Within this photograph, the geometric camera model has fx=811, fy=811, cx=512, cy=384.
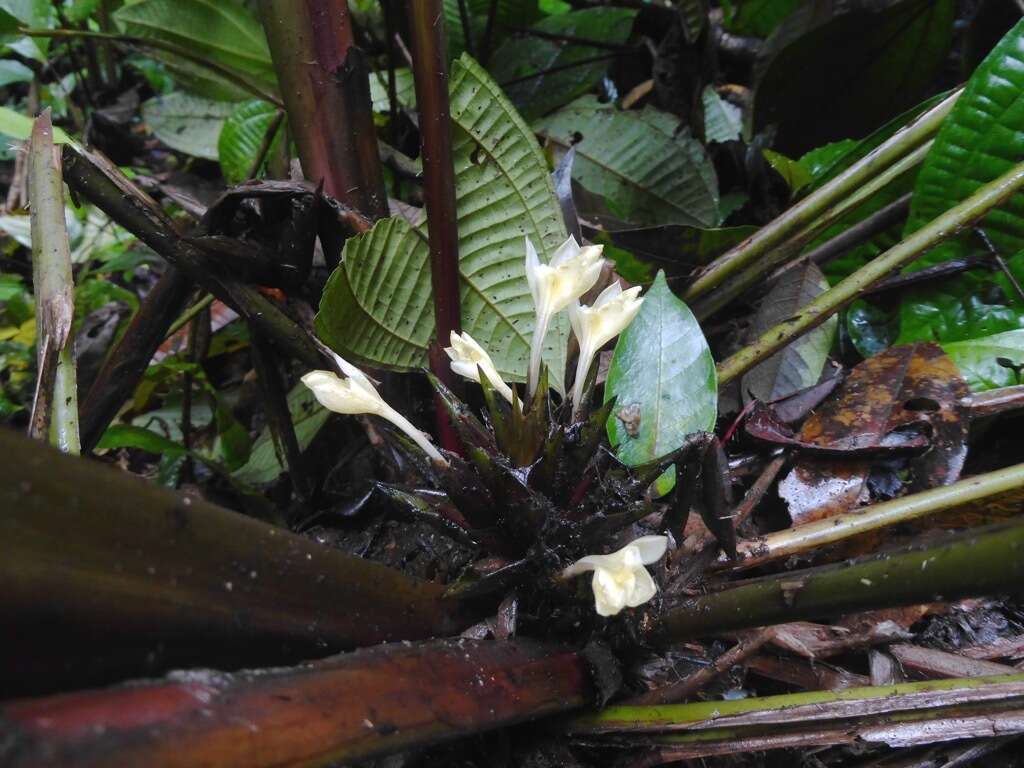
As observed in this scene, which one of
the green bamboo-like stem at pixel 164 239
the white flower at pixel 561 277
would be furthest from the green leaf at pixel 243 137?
the white flower at pixel 561 277

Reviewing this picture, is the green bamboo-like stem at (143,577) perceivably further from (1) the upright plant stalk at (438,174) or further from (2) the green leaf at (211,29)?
(2) the green leaf at (211,29)

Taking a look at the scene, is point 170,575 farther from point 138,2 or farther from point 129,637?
point 138,2

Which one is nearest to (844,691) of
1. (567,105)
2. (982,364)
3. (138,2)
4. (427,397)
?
(982,364)

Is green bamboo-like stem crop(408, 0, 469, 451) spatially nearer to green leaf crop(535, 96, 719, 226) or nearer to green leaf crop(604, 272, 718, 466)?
green leaf crop(604, 272, 718, 466)

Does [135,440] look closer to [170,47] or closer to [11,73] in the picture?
[170,47]

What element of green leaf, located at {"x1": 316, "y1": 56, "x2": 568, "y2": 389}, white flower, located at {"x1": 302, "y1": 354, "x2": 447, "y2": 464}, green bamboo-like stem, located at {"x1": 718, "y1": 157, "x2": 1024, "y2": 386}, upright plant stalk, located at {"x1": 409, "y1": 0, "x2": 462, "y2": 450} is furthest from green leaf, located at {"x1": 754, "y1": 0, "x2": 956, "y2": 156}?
white flower, located at {"x1": 302, "y1": 354, "x2": 447, "y2": 464}

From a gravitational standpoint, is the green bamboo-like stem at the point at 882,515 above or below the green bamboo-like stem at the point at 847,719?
above
